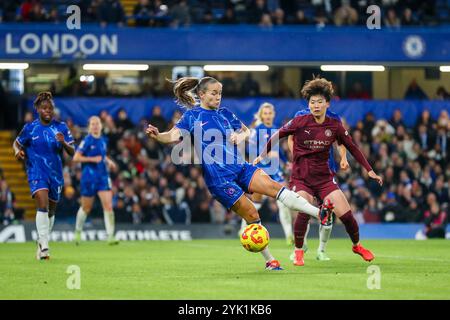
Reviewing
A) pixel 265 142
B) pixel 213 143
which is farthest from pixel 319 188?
pixel 265 142

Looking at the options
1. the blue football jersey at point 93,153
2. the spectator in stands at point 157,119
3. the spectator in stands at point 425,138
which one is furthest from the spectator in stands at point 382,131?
the blue football jersey at point 93,153

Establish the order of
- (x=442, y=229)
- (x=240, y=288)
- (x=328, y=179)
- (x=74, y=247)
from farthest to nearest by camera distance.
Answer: (x=442, y=229) → (x=74, y=247) → (x=328, y=179) → (x=240, y=288)

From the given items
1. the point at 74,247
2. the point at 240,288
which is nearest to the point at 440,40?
the point at 74,247

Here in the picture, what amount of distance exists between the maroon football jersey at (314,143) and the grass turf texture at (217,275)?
130 cm

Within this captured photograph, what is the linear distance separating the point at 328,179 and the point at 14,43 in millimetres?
16910

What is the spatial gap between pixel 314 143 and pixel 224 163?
6.12 ft

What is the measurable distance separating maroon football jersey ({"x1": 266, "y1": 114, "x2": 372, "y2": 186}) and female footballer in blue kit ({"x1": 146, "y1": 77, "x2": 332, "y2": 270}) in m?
1.24

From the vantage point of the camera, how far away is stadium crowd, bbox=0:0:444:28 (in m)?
30.9

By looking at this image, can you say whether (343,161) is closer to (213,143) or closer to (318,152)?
(318,152)

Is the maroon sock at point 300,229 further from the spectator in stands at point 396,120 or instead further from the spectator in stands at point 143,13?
the spectator in stands at point 143,13

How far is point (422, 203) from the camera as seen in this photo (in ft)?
94.5

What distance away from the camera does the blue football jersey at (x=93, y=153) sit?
23219mm

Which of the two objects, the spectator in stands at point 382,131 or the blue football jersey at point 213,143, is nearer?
the blue football jersey at point 213,143
